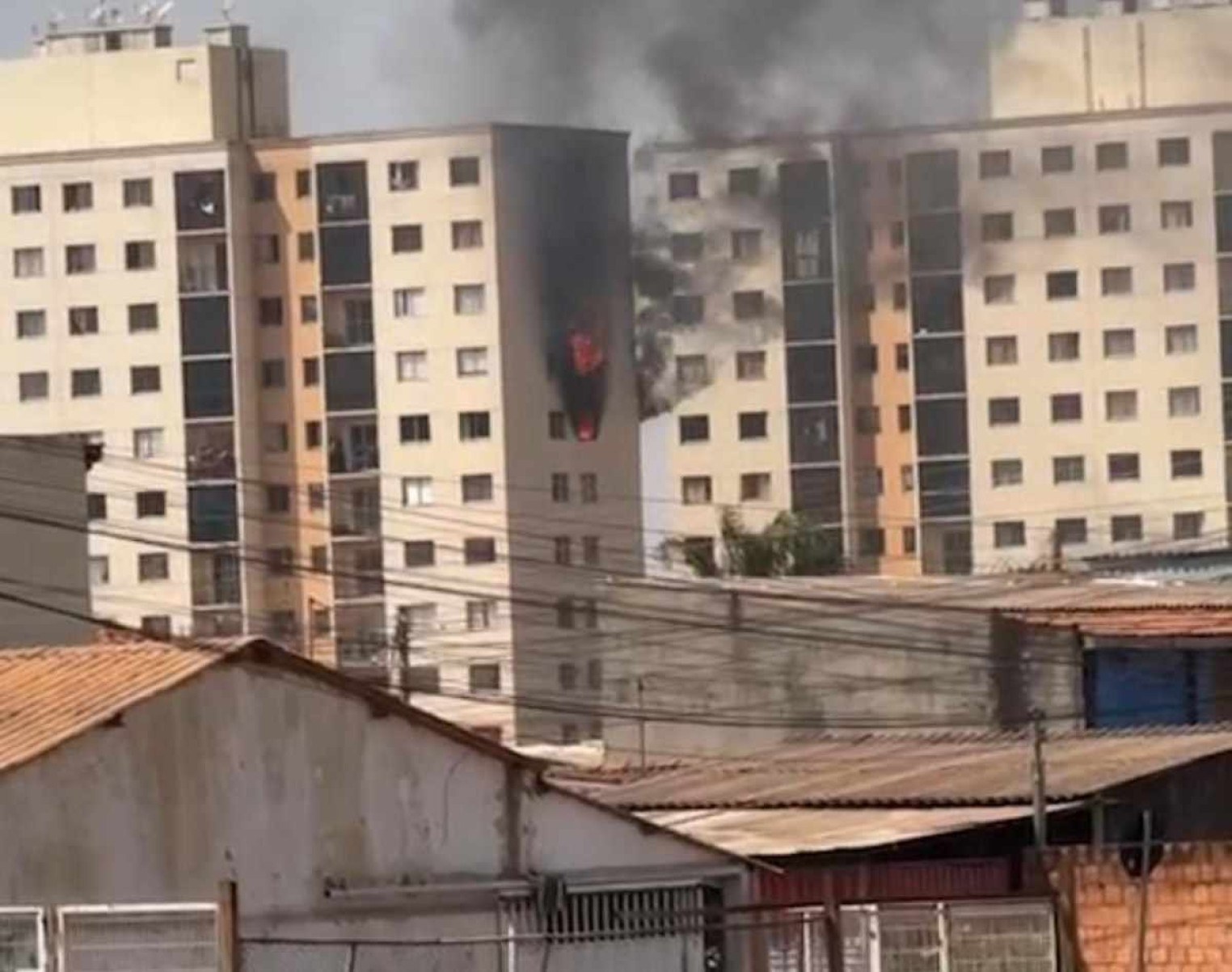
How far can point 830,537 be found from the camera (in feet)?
337

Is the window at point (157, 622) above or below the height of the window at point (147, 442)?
below

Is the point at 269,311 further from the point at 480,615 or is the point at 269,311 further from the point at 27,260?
the point at 480,615

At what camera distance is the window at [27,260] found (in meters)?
106

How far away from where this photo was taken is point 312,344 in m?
104

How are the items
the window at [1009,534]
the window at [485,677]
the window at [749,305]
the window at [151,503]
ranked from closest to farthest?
the window at [485,677]
the window at [1009,534]
the window at [151,503]
the window at [749,305]

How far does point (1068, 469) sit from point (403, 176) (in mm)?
16044

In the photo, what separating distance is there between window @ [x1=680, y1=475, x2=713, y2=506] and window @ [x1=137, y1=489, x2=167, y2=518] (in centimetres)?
1152

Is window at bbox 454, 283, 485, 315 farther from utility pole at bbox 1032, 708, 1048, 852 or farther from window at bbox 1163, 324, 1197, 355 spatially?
utility pole at bbox 1032, 708, 1048, 852

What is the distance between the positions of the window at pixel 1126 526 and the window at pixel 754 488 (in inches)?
302

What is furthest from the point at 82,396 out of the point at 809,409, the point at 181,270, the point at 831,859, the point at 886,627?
the point at 831,859

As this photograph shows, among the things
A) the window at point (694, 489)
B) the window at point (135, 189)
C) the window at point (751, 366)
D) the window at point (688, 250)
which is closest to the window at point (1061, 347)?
the window at point (751, 366)

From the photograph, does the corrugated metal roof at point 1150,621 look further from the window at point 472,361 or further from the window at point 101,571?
the window at point 101,571

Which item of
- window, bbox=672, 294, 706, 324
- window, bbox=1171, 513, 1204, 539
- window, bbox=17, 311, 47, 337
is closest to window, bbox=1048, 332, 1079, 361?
window, bbox=1171, 513, 1204, 539

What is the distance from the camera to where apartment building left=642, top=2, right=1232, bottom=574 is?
106750 mm
